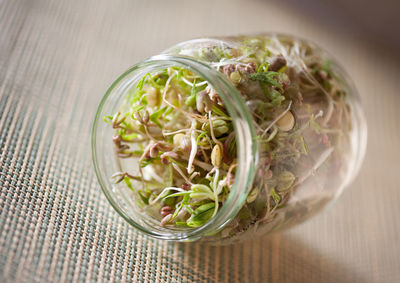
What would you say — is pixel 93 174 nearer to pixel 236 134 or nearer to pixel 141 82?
pixel 141 82

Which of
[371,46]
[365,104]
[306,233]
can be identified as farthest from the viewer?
[371,46]

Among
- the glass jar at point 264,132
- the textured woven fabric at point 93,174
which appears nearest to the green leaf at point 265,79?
the glass jar at point 264,132

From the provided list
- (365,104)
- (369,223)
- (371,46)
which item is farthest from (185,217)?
(371,46)

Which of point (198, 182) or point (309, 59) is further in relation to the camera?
point (309, 59)

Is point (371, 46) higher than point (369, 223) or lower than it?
higher

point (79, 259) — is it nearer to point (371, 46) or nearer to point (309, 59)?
point (309, 59)

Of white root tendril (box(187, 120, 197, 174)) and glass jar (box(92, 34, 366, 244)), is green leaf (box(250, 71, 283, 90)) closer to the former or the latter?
glass jar (box(92, 34, 366, 244))
